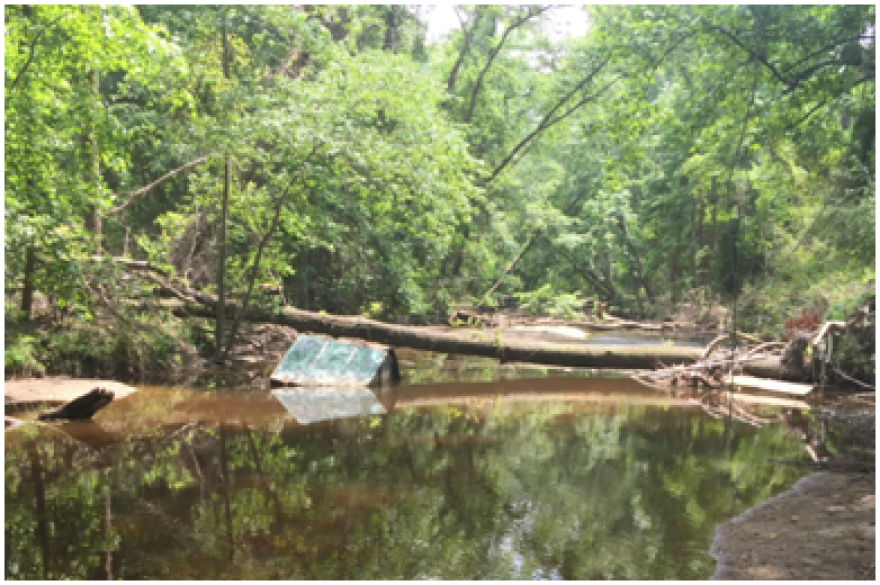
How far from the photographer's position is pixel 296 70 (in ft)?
55.6

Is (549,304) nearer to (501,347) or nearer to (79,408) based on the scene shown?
(501,347)

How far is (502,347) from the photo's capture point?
39.1 ft

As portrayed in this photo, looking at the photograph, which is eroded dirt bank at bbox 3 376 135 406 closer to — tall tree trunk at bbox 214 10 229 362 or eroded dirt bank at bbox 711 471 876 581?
tall tree trunk at bbox 214 10 229 362

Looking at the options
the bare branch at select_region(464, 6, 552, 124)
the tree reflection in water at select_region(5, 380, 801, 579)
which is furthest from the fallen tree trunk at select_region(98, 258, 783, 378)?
the bare branch at select_region(464, 6, 552, 124)

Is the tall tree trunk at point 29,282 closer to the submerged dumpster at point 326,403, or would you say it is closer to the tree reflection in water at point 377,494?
the tree reflection in water at point 377,494

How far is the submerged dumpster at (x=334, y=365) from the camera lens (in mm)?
10367

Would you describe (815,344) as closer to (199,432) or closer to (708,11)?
(708,11)

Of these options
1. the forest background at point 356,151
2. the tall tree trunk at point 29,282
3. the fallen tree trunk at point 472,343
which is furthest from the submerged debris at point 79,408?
the fallen tree trunk at point 472,343

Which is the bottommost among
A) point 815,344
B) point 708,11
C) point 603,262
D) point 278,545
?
point 278,545

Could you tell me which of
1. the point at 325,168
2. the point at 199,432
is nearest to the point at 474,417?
the point at 199,432

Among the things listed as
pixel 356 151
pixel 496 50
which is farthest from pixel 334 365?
pixel 496 50

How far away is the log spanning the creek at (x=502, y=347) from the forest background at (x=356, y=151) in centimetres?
178

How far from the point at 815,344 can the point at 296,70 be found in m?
13.6

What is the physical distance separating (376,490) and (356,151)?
7657mm
